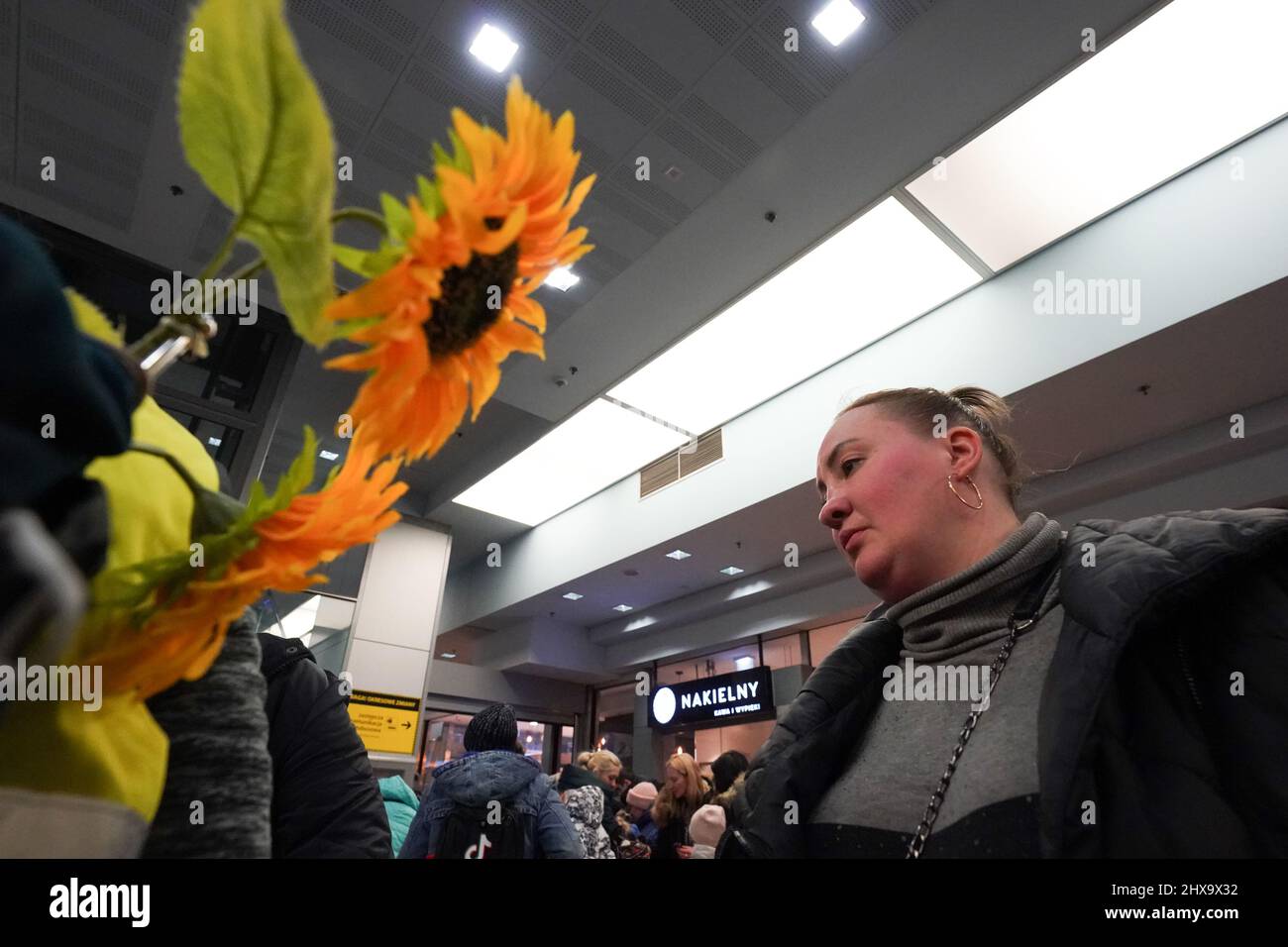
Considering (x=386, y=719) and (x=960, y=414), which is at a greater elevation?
(x=960, y=414)

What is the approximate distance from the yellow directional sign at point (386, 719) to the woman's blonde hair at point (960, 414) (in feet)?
21.2

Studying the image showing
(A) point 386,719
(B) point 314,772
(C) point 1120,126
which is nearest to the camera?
(B) point 314,772

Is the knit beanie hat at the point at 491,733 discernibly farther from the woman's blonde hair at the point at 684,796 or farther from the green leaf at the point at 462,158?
the green leaf at the point at 462,158

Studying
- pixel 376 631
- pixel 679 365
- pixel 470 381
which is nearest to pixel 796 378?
pixel 679 365

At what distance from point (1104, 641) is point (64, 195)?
501 cm

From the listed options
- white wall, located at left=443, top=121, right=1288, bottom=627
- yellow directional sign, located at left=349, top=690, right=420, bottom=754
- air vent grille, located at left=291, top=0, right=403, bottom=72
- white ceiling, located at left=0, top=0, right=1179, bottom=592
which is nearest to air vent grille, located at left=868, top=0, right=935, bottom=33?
white ceiling, located at left=0, top=0, right=1179, bottom=592

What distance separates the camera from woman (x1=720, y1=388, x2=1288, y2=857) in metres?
0.67

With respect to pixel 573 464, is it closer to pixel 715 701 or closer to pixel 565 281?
pixel 565 281

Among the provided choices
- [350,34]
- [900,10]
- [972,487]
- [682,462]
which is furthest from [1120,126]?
[682,462]

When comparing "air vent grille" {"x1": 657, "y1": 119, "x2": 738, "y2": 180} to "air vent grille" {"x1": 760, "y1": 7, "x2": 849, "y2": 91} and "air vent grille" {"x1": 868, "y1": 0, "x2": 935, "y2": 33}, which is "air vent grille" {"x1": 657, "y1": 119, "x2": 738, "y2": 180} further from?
"air vent grille" {"x1": 868, "y1": 0, "x2": 935, "y2": 33}

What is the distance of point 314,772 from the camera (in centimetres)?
69

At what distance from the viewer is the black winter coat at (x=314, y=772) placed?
2.14ft

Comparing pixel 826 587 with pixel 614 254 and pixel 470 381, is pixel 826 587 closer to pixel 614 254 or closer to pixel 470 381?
pixel 614 254

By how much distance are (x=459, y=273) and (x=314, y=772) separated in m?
0.63
